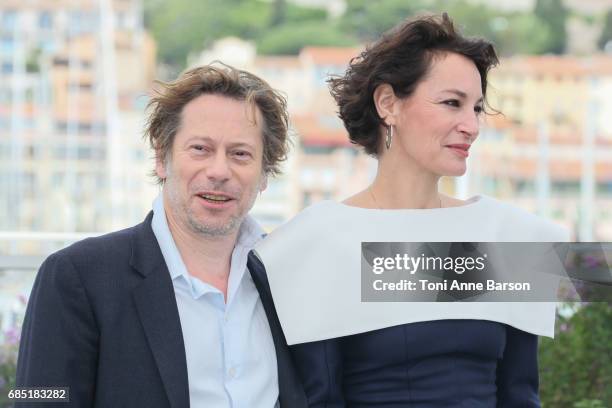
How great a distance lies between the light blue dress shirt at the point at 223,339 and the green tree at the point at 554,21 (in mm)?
51369

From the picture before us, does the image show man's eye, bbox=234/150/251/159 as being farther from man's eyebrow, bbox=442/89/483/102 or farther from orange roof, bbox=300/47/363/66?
orange roof, bbox=300/47/363/66

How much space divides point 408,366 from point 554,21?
172 feet

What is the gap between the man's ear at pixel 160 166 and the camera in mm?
1803

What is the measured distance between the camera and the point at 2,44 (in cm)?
4512

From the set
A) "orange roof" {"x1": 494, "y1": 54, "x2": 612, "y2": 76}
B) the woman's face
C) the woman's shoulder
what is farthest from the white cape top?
"orange roof" {"x1": 494, "y1": 54, "x2": 612, "y2": 76}

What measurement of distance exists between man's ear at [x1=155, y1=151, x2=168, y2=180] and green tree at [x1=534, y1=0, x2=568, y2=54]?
168 feet

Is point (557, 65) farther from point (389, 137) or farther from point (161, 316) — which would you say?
point (161, 316)

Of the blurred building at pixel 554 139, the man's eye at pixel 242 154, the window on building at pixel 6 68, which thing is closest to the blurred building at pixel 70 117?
the window on building at pixel 6 68

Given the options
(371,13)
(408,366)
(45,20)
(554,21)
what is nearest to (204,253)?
(408,366)

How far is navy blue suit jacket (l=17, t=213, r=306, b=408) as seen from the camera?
159 centimetres

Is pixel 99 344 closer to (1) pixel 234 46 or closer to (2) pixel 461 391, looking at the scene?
(2) pixel 461 391

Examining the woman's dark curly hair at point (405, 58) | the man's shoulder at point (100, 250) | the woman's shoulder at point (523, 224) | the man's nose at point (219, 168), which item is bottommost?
the man's shoulder at point (100, 250)

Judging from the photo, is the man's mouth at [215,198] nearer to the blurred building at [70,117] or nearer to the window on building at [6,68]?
the blurred building at [70,117]

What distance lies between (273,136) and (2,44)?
45760mm
